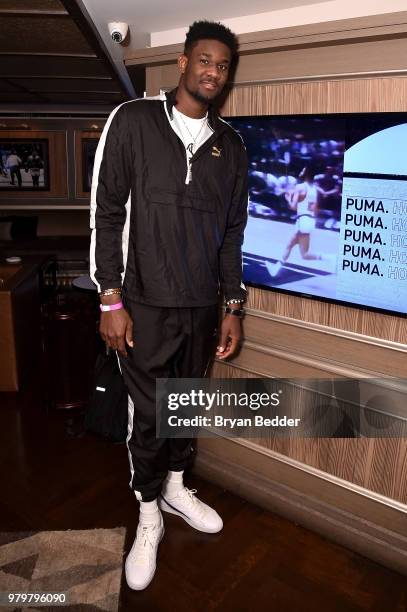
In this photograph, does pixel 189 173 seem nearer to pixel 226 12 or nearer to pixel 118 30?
pixel 226 12

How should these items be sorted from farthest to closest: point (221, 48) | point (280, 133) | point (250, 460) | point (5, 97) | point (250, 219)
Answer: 1. point (5, 97)
2. point (250, 460)
3. point (250, 219)
4. point (280, 133)
5. point (221, 48)

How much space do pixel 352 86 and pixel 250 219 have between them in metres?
0.57

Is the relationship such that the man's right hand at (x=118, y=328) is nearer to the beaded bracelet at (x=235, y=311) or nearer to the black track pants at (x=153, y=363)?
the black track pants at (x=153, y=363)

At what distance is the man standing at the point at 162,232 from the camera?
1661 mm

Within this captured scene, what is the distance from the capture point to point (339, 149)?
66.7 inches

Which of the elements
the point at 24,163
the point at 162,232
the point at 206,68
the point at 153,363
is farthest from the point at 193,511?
the point at 24,163

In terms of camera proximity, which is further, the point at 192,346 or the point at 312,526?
the point at 312,526

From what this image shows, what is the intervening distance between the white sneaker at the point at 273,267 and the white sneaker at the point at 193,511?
37.2 inches

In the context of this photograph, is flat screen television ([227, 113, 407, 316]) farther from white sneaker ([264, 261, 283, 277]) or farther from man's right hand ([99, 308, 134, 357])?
man's right hand ([99, 308, 134, 357])

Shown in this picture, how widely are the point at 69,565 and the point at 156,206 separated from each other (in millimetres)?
1283

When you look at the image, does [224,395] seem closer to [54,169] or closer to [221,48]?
[221,48]

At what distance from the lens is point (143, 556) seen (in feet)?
6.00

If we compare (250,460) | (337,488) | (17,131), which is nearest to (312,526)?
(337,488)

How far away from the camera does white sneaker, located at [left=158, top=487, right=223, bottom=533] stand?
80.7 inches
